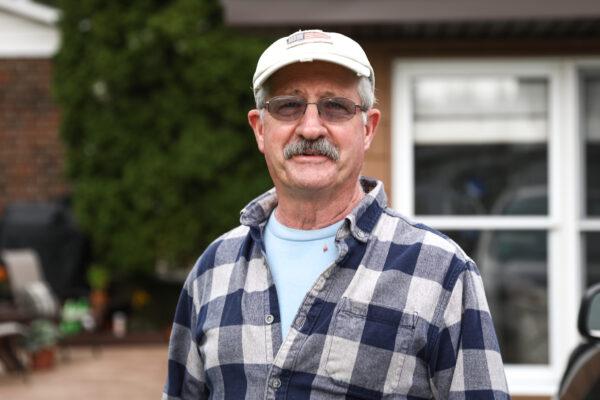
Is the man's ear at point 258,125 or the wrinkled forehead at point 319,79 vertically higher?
the wrinkled forehead at point 319,79

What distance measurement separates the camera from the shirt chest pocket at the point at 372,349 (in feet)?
7.95

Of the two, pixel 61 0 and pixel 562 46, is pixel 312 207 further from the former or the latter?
Answer: pixel 61 0

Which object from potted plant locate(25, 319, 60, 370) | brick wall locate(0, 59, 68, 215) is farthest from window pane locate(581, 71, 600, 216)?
brick wall locate(0, 59, 68, 215)

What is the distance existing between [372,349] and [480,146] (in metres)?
4.14

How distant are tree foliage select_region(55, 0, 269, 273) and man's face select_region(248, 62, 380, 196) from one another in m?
9.57

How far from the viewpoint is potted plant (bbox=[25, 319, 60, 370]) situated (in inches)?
435

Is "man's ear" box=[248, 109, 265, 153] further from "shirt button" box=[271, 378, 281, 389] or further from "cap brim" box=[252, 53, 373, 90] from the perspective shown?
"shirt button" box=[271, 378, 281, 389]

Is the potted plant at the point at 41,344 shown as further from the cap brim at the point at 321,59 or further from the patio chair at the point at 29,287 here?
the cap brim at the point at 321,59

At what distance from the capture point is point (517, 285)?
21.5 ft

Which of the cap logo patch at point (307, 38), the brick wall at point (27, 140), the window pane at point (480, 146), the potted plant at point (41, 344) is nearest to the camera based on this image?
the cap logo patch at point (307, 38)

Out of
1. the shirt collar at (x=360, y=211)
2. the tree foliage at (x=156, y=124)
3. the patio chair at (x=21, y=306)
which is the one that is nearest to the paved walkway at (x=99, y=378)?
the patio chair at (x=21, y=306)

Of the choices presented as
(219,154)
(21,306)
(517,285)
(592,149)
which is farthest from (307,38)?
(21,306)

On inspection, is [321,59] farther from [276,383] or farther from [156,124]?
[156,124]

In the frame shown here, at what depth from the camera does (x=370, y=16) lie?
5512 millimetres
